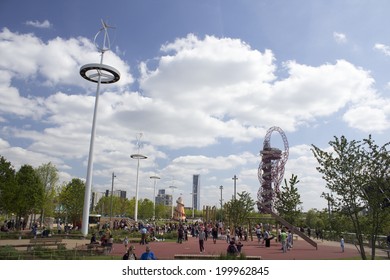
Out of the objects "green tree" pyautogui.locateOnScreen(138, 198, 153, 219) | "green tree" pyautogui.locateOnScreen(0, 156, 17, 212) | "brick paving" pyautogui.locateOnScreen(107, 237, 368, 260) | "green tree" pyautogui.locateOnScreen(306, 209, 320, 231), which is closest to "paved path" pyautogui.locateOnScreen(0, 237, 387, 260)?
"brick paving" pyautogui.locateOnScreen(107, 237, 368, 260)

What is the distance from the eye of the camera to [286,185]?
3316cm

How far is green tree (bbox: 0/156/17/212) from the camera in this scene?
1356 inches

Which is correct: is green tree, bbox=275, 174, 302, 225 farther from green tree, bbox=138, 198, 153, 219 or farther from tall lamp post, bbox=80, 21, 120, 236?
green tree, bbox=138, 198, 153, 219

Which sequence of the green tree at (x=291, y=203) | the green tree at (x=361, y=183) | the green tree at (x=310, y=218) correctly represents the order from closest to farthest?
→ the green tree at (x=361, y=183)
the green tree at (x=291, y=203)
the green tree at (x=310, y=218)

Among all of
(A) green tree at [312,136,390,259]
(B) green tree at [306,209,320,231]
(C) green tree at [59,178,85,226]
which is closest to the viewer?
(A) green tree at [312,136,390,259]

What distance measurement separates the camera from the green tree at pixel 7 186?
1356 inches

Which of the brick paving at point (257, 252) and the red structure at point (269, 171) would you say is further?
the red structure at point (269, 171)

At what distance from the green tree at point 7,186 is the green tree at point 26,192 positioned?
1.61 feet

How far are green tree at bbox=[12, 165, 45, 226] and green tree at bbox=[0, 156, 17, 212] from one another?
492 millimetres

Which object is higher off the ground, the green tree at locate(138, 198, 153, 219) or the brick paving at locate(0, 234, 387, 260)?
the green tree at locate(138, 198, 153, 219)

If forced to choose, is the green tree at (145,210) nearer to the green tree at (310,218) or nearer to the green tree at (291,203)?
the green tree at (310,218)

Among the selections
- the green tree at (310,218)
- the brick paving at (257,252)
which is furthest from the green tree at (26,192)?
the green tree at (310,218)
